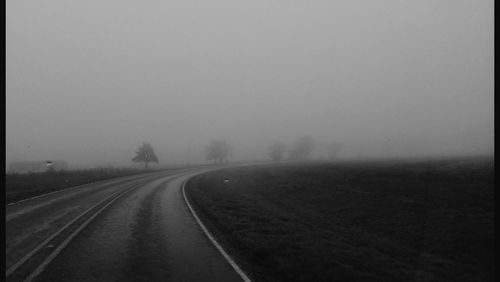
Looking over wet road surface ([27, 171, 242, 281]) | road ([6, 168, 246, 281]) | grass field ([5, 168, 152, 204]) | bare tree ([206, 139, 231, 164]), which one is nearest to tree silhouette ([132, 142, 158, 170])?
bare tree ([206, 139, 231, 164])

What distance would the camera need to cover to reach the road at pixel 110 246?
10.7 meters

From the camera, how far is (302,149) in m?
171

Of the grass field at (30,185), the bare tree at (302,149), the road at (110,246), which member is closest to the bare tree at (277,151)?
the bare tree at (302,149)

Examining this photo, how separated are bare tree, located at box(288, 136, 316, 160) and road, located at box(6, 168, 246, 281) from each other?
478 feet

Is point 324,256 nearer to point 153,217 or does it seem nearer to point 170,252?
point 170,252

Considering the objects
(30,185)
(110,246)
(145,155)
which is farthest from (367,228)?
(145,155)

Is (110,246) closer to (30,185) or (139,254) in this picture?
(139,254)

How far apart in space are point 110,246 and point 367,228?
10.0 m

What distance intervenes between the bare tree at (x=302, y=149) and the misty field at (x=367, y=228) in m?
135

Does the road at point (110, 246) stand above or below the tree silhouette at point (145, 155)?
below

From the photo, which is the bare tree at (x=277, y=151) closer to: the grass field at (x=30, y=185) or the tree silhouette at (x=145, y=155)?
the tree silhouette at (x=145, y=155)

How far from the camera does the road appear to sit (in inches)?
421

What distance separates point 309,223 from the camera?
19.3 meters

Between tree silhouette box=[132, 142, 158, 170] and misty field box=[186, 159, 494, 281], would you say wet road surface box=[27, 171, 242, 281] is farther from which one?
tree silhouette box=[132, 142, 158, 170]
